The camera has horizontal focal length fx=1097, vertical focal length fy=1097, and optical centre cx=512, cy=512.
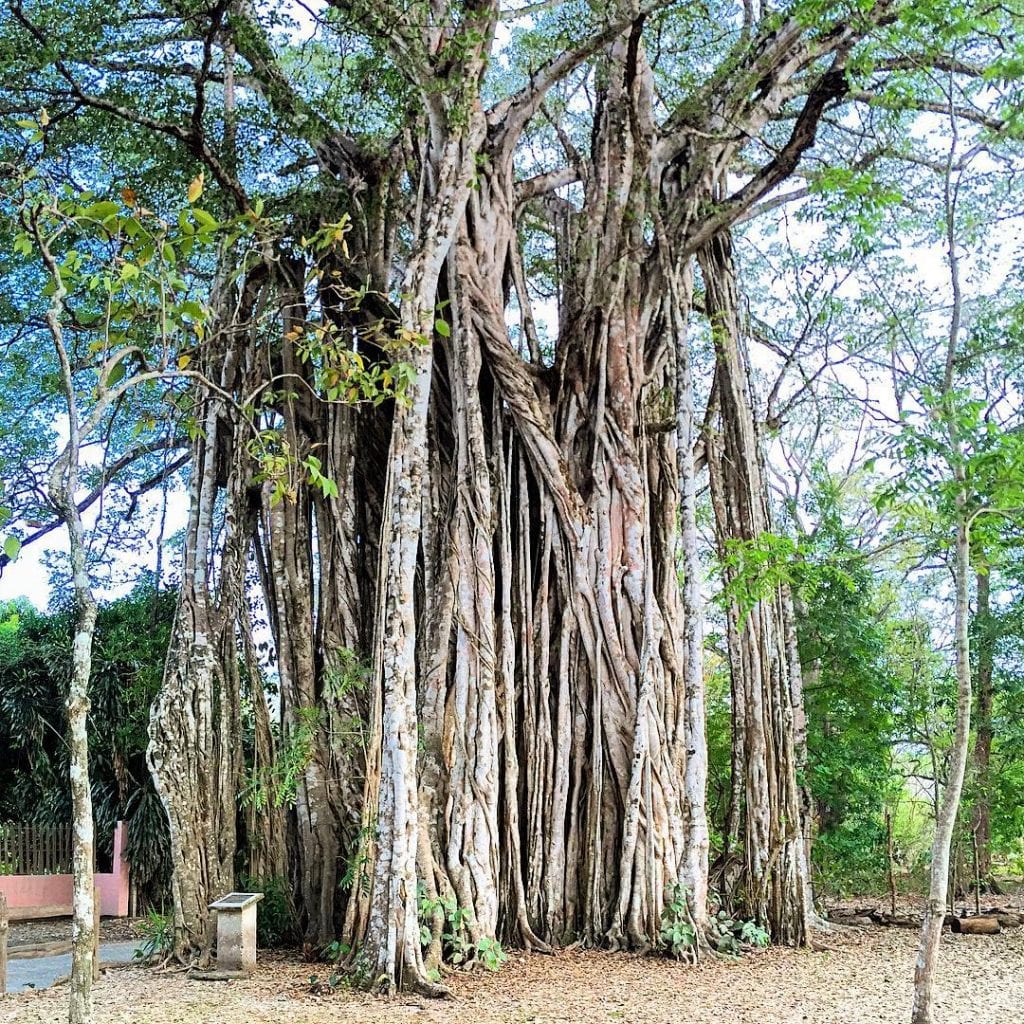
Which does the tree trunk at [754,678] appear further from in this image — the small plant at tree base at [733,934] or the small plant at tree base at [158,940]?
the small plant at tree base at [158,940]

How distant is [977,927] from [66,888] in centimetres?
704

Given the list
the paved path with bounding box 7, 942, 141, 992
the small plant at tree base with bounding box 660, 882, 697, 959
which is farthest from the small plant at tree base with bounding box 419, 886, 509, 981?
the paved path with bounding box 7, 942, 141, 992

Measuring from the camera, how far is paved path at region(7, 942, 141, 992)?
219 inches

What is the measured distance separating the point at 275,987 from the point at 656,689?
99.5 inches

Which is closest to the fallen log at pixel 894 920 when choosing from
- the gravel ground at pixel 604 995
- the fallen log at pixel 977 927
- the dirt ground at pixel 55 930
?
the fallen log at pixel 977 927

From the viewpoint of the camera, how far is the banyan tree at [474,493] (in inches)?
229

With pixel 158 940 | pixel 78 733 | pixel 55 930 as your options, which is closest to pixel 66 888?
pixel 55 930

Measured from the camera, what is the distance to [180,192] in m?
7.39

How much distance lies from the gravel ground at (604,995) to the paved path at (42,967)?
375mm

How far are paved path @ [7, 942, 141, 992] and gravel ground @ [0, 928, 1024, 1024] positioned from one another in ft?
1.23

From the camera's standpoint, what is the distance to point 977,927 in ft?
22.6

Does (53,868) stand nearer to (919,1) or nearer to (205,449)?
(205,449)

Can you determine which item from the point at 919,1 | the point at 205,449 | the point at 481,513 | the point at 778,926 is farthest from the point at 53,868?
the point at 919,1

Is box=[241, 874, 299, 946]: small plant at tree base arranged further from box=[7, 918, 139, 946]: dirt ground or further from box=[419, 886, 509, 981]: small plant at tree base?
box=[7, 918, 139, 946]: dirt ground
